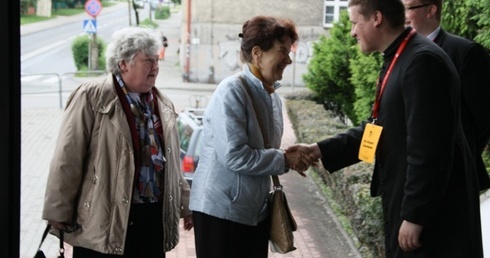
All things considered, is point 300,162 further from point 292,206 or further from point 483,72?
point 292,206

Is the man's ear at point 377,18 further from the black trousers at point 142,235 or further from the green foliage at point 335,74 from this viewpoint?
the green foliage at point 335,74

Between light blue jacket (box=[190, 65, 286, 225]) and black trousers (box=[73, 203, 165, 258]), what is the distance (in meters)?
0.20

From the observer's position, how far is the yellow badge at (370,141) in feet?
9.31

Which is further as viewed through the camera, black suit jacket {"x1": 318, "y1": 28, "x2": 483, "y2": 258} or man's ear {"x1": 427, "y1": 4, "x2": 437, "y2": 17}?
man's ear {"x1": 427, "y1": 4, "x2": 437, "y2": 17}

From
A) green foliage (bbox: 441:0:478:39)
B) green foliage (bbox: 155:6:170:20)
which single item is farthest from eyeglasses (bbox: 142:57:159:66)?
green foliage (bbox: 155:6:170:20)

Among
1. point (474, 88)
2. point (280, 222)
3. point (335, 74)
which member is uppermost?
point (474, 88)

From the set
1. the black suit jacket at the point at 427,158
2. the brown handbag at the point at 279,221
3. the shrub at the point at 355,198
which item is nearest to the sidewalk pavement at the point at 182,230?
the shrub at the point at 355,198

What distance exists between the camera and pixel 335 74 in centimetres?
1445

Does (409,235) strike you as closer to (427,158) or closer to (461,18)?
(427,158)

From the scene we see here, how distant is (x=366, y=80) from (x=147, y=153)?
7.53 metres

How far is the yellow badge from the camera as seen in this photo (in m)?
2.84

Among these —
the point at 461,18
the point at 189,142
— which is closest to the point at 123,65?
the point at 461,18

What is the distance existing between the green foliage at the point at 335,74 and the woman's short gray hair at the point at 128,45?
426 inches

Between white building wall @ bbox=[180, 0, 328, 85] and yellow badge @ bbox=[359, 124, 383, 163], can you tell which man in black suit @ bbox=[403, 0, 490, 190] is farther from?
white building wall @ bbox=[180, 0, 328, 85]
